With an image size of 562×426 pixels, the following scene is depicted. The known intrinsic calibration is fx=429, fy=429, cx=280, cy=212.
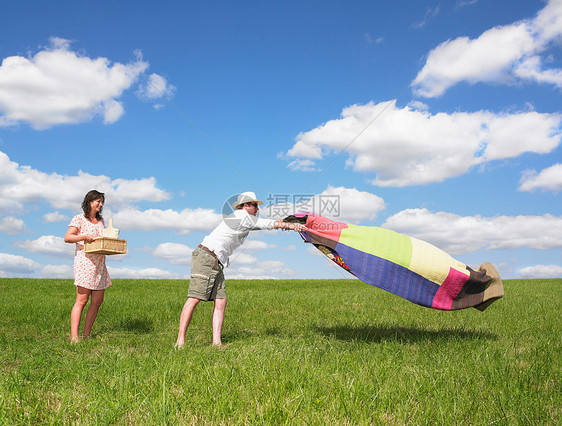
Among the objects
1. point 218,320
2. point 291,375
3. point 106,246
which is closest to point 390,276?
point 291,375

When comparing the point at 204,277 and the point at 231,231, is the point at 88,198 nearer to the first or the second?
the point at 204,277

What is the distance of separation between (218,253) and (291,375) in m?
2.55

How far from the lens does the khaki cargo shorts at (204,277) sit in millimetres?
6203

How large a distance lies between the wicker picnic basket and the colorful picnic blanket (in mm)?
2752

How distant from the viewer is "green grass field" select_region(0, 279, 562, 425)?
3.50 metres

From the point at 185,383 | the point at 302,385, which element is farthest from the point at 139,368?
the point at 302,385

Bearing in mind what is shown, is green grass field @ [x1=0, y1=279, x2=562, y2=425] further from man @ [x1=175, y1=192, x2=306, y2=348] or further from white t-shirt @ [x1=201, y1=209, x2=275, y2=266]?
white t-shirt @ [x1=201, y1=209, x2=275, y2=266]

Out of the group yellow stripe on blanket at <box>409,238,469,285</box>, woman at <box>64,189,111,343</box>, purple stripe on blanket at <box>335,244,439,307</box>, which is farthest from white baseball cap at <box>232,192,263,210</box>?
yellow stripe on blanket at <box>409,238,469,285</box>

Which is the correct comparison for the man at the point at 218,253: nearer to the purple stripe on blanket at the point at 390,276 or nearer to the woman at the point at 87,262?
the purple stripe on blanket at the point at 390,276

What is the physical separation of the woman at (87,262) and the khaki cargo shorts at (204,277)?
1.54 meters

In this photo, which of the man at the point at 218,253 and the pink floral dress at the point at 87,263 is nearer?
the man at the point at 218,253

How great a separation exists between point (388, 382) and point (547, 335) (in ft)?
14.5

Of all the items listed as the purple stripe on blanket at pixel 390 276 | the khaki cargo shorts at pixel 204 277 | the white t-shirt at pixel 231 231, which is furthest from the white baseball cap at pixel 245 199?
the purple stripe on blanket at pixel 390 276

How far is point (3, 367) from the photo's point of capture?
5438 millimetres
